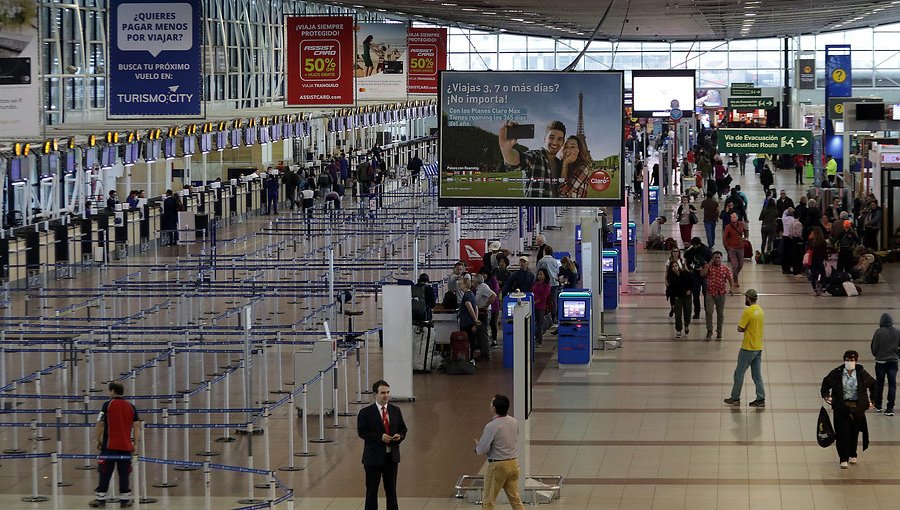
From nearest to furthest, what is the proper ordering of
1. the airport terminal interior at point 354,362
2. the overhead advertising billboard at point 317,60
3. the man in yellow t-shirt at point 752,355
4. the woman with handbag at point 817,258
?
1. the airport terminal interior at point 354,362
2. the man in yellow t-shirt at point 752,355
3. the woman with handbag at point 817,258
4. the overhead advertising billboard at point 317,60

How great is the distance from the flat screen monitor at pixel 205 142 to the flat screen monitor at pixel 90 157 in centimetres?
455

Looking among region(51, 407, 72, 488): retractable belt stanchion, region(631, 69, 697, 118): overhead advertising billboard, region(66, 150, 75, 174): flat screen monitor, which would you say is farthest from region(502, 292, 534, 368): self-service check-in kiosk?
region(631, 69, 697, 118): overhead advertising billboard

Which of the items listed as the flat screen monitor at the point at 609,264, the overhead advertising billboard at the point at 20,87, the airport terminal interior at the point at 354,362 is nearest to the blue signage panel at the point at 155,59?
the airport terminal interior at the point at 354,362

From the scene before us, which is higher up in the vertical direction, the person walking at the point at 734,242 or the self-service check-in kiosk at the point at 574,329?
the person walking at the point at 734,242

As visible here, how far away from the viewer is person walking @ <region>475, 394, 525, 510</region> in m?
11.6

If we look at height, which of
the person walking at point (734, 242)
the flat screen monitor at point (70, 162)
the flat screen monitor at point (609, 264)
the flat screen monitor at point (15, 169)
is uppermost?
the flat screen monitor at point (70, 162)

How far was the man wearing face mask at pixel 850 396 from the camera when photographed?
13946mm

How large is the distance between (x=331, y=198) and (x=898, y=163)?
17.8m

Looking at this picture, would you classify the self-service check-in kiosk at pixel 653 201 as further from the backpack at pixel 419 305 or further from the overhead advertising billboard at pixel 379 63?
the backpack at pixel 419 305

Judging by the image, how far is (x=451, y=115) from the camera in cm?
1639

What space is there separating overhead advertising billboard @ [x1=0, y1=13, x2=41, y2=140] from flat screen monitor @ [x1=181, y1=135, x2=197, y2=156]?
20893 millimetres

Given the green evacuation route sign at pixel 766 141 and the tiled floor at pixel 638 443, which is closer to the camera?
the tiled floor at pixel 638 443

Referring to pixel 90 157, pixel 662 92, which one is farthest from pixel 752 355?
pixel 662 92

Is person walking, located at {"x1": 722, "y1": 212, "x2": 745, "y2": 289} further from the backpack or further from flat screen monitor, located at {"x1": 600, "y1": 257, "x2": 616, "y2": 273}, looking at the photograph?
the backpack
